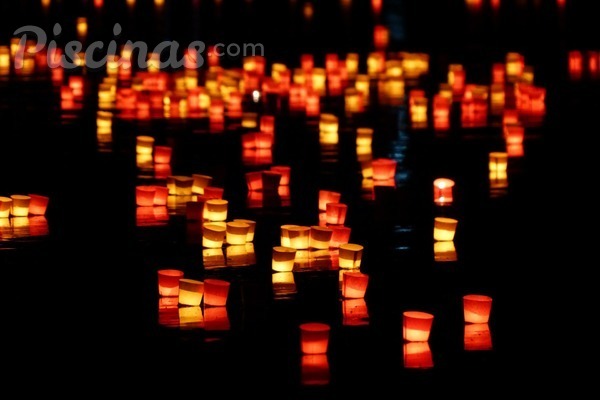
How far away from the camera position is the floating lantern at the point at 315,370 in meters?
6.73

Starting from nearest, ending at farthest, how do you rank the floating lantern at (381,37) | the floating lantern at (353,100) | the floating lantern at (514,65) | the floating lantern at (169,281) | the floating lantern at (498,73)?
1. the floating lantern at (169,281)
2. the floating lantern at (353,100)
3. the floating lantern at (498,73)
4. the floating lantern at (514,65)
5. the floating lantern at (381,37)

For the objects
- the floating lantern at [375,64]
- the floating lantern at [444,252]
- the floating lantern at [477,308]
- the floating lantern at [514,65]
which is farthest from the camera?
the floating lantern at [375,64]

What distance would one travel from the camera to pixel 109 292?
809 centimetres

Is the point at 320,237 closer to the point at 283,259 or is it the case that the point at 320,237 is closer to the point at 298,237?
the point at 298,237

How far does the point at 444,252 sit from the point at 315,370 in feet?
7.81

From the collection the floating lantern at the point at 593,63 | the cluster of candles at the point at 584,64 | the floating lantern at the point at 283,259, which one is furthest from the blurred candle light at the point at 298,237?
the floating lantern at the point at 593,63

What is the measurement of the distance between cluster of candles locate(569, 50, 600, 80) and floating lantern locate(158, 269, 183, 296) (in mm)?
8566

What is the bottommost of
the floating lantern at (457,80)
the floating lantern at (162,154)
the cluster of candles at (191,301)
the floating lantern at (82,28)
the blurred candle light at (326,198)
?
the cluster of candles at (191,301)

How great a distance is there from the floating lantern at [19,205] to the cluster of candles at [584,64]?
301 inches

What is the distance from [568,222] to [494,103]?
4191 millimetres

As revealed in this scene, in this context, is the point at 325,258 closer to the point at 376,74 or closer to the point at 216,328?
the point at 216,328

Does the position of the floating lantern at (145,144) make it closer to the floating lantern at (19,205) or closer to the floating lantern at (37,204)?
the floating lantern at (37,204)

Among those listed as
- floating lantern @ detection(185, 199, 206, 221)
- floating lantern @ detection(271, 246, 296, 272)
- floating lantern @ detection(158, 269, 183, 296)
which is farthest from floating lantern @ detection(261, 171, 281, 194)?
floating lantern @ detection(158, 269, 183, 296)

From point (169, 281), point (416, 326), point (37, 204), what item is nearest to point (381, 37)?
point (37, 204)
